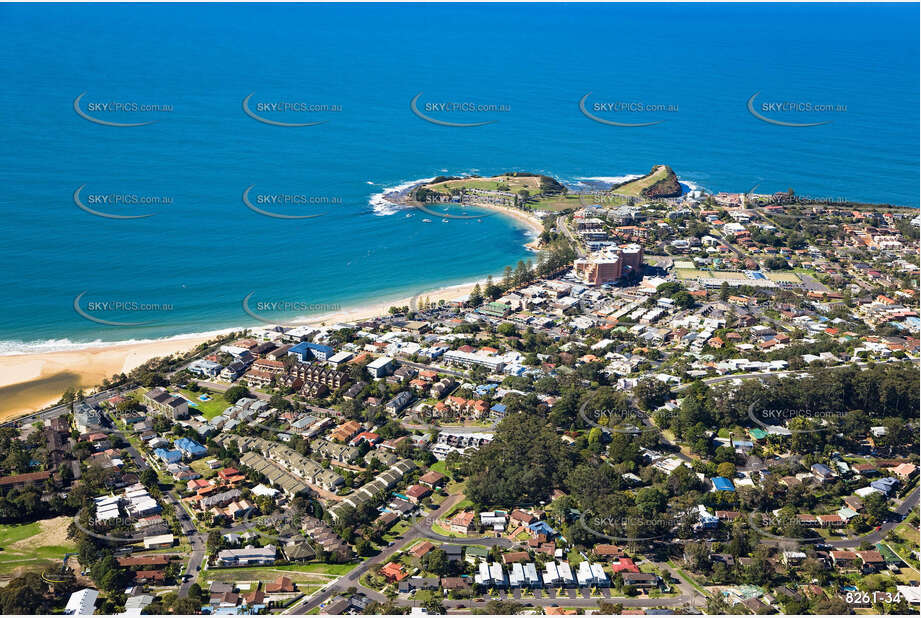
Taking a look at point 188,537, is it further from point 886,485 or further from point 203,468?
point 886,485

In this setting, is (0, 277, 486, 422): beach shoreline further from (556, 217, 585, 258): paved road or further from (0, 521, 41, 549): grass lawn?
(556, 217, 585, 258): paved road

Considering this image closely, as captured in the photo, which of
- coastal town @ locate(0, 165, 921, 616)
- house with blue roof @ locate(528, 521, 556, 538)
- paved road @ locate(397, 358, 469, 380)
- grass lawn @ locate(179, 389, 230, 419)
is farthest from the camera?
paved road @ locate(397, 358, 469, 380)

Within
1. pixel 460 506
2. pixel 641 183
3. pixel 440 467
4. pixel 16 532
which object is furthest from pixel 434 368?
pixel 641 183

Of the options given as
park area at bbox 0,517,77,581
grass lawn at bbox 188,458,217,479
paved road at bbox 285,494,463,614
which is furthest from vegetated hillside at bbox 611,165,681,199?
park area at bbox 0,517,77,581

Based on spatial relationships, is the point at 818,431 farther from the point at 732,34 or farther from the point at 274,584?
the point at 732,34

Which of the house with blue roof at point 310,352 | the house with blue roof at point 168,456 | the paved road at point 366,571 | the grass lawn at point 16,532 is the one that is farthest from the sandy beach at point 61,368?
the paved road at point 366,571

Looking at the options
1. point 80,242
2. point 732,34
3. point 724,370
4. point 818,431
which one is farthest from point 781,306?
point 732,34

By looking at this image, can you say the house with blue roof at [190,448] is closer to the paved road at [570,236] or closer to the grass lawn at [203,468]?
the grass lawn at [203,468]
